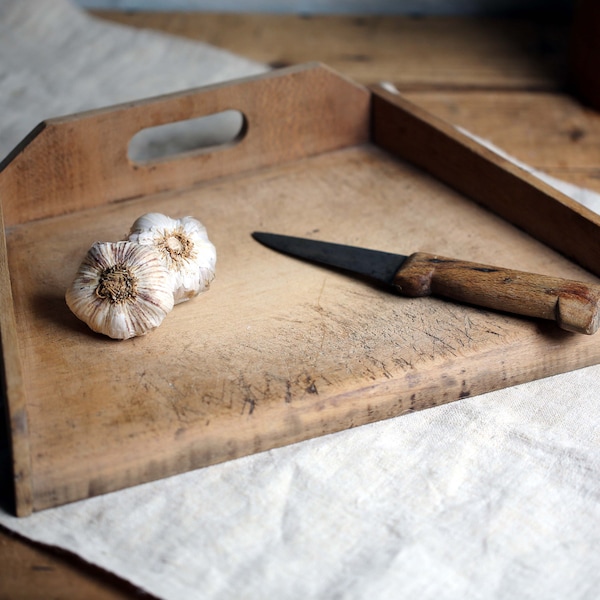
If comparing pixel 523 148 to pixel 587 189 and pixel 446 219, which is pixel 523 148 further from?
pixel 446 219

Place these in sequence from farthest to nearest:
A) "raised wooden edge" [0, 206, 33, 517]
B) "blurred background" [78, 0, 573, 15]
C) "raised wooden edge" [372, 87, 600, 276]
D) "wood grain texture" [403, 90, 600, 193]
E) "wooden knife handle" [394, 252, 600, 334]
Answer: "blurred background" [78, 0, 573, 15], "wood grain texture" [403, 90, 600, 193], "raised wooden edge" [372, 87, 600, 276], "wooden knife handle" [394, 252, 600, 334], "raised wooden edge" [0, 206, 33, 517]

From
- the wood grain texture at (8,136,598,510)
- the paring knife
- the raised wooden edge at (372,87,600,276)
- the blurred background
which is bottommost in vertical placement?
the wood grain texture at (8,136,598,510)

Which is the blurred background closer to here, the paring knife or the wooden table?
the wooden table

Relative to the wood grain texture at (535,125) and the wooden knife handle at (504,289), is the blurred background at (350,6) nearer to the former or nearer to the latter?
the wood grain texture at (535,125)

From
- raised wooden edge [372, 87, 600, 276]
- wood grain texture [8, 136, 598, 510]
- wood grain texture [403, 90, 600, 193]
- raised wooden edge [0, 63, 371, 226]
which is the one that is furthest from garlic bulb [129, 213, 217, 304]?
wood grain texture [403, 90, 600, 193]

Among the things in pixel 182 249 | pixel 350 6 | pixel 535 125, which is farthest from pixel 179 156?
pixel 350 6

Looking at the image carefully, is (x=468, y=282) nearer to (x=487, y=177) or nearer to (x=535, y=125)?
(x=487, y=177)

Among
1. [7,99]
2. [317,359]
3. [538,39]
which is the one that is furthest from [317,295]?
[538,39]
